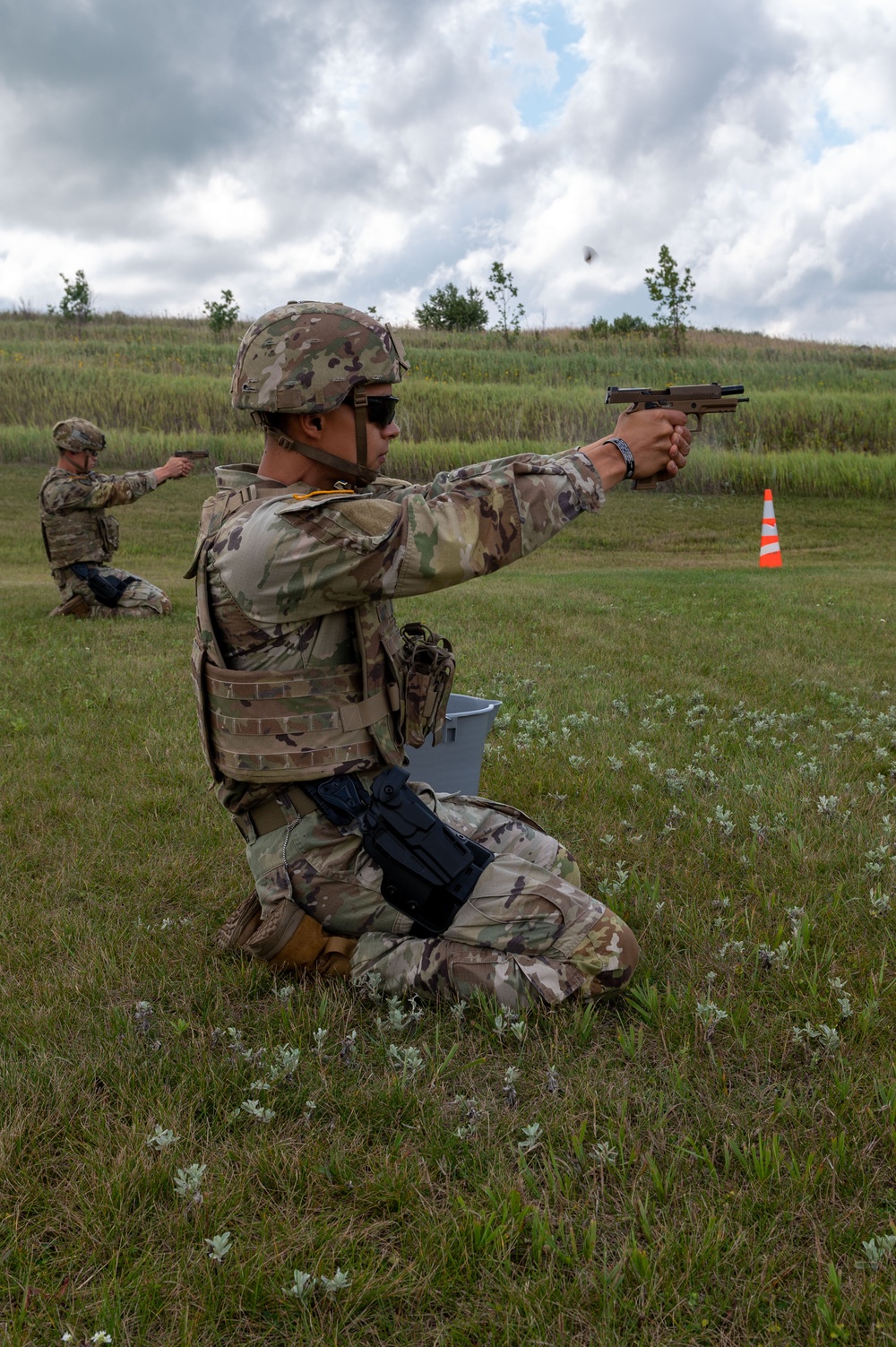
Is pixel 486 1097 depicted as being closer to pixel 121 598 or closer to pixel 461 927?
pixel 461 927

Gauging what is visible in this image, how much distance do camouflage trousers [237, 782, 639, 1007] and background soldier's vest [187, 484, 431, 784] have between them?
0.85 feet

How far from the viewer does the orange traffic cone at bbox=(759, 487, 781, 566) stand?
18150 mm

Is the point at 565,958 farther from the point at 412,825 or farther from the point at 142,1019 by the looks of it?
the point at 142,1019

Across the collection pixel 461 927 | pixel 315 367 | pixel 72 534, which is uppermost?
pixel 315 367

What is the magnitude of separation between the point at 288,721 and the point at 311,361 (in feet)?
3.96

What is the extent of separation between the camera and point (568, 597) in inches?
551

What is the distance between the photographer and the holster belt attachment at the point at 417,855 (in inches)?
131

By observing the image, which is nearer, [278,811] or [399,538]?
[399,538]

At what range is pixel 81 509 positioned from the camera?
42.9 ft

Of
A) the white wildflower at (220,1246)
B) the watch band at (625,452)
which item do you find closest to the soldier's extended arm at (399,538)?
the watch band at (625,452)

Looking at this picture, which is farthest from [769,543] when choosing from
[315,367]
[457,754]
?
[315,367]

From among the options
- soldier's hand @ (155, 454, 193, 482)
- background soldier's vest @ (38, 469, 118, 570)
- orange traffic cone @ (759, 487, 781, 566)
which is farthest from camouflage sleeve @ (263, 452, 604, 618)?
orange traffic cone @ (759, 487, 781, 566)

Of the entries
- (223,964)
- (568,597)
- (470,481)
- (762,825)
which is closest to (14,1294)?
(223,964)

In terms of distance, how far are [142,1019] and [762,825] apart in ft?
9.77
